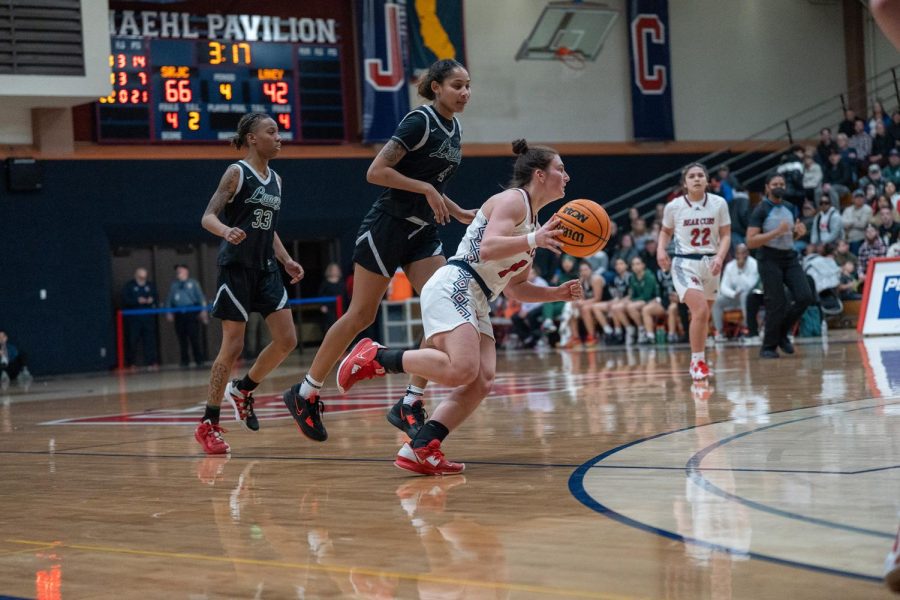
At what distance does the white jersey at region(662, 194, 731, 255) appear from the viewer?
9844 millimetres

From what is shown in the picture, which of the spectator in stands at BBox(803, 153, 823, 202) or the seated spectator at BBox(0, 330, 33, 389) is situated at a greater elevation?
the spectator in stands at BBox(803, 153, 823, 202)

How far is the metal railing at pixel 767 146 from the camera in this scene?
Answer: 23688 millimetres

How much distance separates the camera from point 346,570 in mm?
3385

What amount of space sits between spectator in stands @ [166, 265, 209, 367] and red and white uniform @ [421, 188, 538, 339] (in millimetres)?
15273

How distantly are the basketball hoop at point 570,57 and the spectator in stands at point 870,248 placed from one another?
7.66 meters

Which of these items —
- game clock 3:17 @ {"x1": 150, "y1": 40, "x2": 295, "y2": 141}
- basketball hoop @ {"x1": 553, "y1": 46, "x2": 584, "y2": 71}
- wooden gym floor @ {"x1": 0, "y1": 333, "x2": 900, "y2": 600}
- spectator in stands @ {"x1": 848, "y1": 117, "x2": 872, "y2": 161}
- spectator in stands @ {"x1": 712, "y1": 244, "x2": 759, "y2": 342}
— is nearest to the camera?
wooden gym floor @ {"x1": 0, "y1": 333, "x2": 900, "y2": 600}

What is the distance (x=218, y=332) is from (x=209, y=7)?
575 centimetres

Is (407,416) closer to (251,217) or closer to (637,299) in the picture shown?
(251,217)

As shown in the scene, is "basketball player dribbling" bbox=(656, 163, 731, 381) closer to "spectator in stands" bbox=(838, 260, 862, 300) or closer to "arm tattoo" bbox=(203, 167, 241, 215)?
"arm tattoo" bbox=(203, 167, 241, 215)

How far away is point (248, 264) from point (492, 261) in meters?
1.99

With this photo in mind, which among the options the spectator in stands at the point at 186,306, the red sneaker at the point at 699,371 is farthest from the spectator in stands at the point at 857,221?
the spectator in stands at the point at 186,306

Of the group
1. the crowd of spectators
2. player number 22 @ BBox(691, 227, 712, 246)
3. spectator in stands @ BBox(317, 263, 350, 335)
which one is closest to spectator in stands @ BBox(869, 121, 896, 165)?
the crowd of spectators

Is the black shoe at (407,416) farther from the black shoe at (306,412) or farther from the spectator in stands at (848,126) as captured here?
the spectator in stands at (848,126)

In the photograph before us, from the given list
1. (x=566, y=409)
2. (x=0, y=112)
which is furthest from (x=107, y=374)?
(x=566, y=409)
